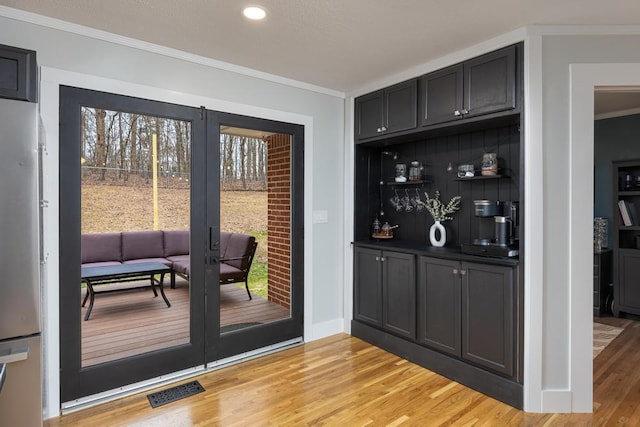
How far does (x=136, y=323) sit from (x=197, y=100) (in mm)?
1785

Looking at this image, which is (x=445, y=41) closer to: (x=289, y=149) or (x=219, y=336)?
(x=289, y=149)

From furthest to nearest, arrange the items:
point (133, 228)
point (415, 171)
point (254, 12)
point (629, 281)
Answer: point (629, 281)
point (415, 171)
point (133, 228)
point (254, 12)

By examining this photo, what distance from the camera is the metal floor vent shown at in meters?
2.61

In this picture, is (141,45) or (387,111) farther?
(387,111)

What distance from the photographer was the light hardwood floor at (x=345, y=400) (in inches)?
94.7

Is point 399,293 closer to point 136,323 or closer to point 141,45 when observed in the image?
point 136,323

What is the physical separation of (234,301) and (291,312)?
609 mm

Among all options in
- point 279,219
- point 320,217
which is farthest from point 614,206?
point 279,219

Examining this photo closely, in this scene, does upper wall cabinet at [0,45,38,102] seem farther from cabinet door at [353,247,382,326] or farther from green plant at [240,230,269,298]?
cabinet door at [353,247,382,326]

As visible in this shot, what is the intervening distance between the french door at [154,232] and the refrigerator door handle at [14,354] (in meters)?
0.94

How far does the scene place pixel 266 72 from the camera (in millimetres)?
3373

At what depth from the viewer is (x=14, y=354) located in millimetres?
1630

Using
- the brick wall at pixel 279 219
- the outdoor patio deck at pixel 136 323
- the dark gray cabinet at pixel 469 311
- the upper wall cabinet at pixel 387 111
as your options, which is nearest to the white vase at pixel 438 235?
the dark gray cabinet at pixel 469 311

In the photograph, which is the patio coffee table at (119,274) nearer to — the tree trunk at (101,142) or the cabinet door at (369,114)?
the tree trunk at (101,142)
